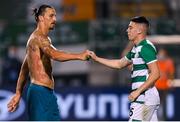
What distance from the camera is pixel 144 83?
8.57 metres

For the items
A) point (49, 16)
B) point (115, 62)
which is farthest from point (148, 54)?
point (49, 16)

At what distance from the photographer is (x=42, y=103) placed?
29.3 feet

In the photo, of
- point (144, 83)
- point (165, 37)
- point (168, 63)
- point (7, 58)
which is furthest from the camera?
point (7, 58)

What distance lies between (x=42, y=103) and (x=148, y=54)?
139 centimetres

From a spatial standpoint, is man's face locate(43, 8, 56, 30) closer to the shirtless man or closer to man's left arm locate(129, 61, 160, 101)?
the shirtless man

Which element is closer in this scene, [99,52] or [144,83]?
[144,83]

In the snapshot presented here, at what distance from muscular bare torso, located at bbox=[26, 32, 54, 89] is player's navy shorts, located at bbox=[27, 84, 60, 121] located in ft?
0.26

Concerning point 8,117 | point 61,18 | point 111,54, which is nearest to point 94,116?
point 8,117

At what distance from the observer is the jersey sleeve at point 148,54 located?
8.63 metres

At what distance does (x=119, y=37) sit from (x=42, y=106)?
11.7m

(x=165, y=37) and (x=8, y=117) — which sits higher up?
(x=165, y=37)

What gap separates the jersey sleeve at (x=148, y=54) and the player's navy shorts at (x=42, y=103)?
3.97ft

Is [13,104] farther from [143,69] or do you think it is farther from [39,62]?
[143,69]

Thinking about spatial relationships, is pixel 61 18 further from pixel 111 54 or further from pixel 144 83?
pixel 144 83
